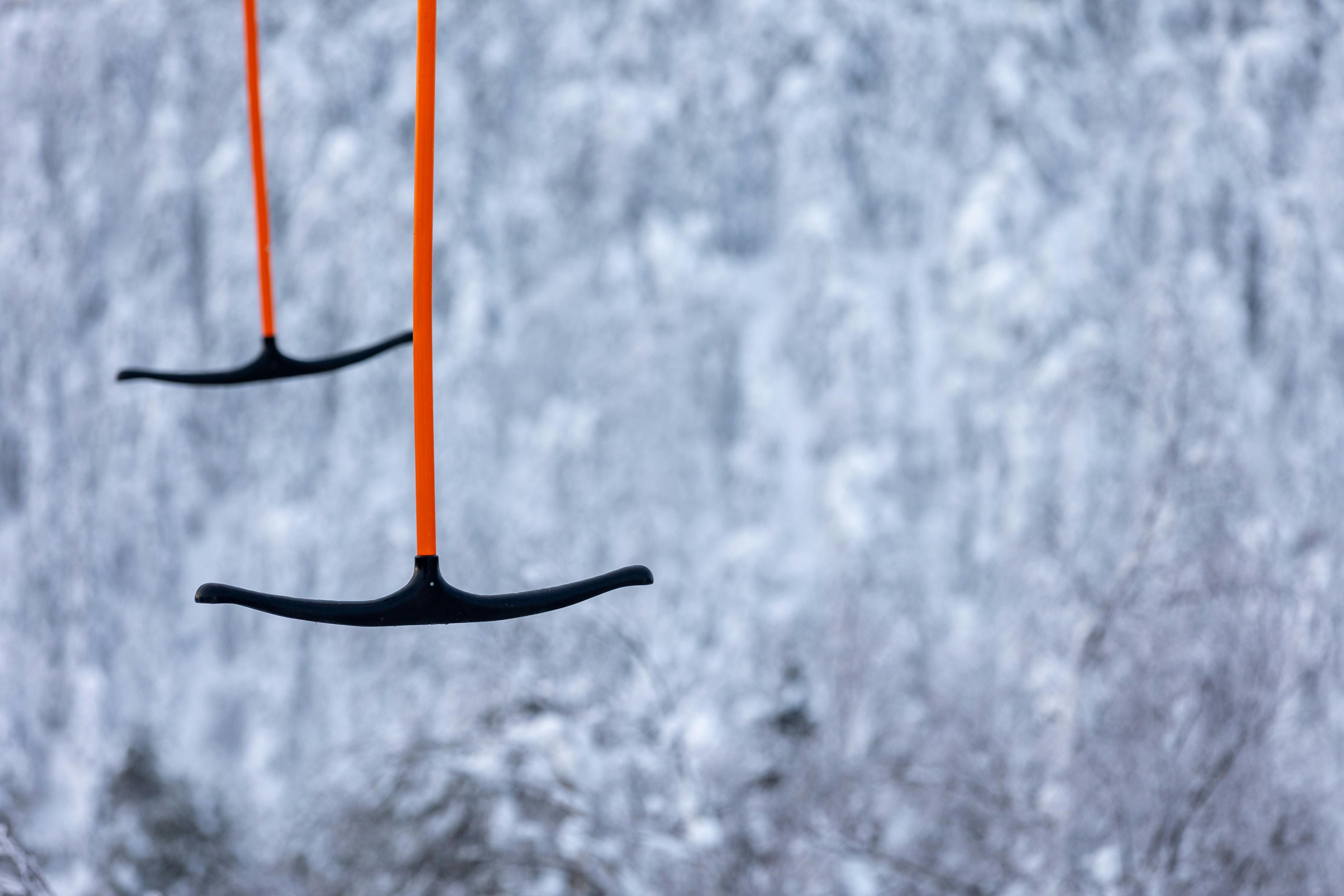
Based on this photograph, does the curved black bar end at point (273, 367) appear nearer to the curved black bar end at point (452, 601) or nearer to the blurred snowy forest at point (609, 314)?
the curved black bar end at point (452, 601)

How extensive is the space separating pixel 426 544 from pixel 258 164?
19.6 inches

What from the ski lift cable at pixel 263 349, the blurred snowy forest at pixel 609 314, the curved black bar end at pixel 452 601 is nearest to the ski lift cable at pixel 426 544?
the curved black bar end at pixel 452 601

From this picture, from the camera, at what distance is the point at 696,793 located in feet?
4.50

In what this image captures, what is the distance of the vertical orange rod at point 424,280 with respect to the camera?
48cm

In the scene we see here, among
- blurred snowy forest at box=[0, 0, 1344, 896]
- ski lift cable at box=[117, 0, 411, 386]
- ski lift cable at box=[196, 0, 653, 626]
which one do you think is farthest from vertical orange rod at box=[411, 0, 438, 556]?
blurred snowy forest at box=[0, 0, 1344, 896]

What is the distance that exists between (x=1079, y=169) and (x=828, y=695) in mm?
1614

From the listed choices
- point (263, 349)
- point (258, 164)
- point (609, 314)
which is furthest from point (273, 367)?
point (609, 314)

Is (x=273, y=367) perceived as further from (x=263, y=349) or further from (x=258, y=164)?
(x=258, y=164)

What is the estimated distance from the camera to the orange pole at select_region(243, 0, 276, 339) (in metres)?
0.76

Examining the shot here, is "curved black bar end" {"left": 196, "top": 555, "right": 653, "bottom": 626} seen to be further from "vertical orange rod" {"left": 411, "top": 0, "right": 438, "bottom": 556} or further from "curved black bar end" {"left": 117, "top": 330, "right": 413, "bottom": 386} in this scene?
"curved black bar end" {"left": 117, "top": 330, "right": 413, "bottom": 386}

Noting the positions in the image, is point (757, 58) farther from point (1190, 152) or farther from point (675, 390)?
point (1190, 152)

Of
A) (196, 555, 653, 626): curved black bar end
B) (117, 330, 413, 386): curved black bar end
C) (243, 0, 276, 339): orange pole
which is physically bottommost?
(196, 555, 653, 626): curved black bar end

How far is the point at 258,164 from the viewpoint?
83 centimetres

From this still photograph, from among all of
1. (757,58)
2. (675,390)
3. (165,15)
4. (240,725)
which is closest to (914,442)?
(675,390)
